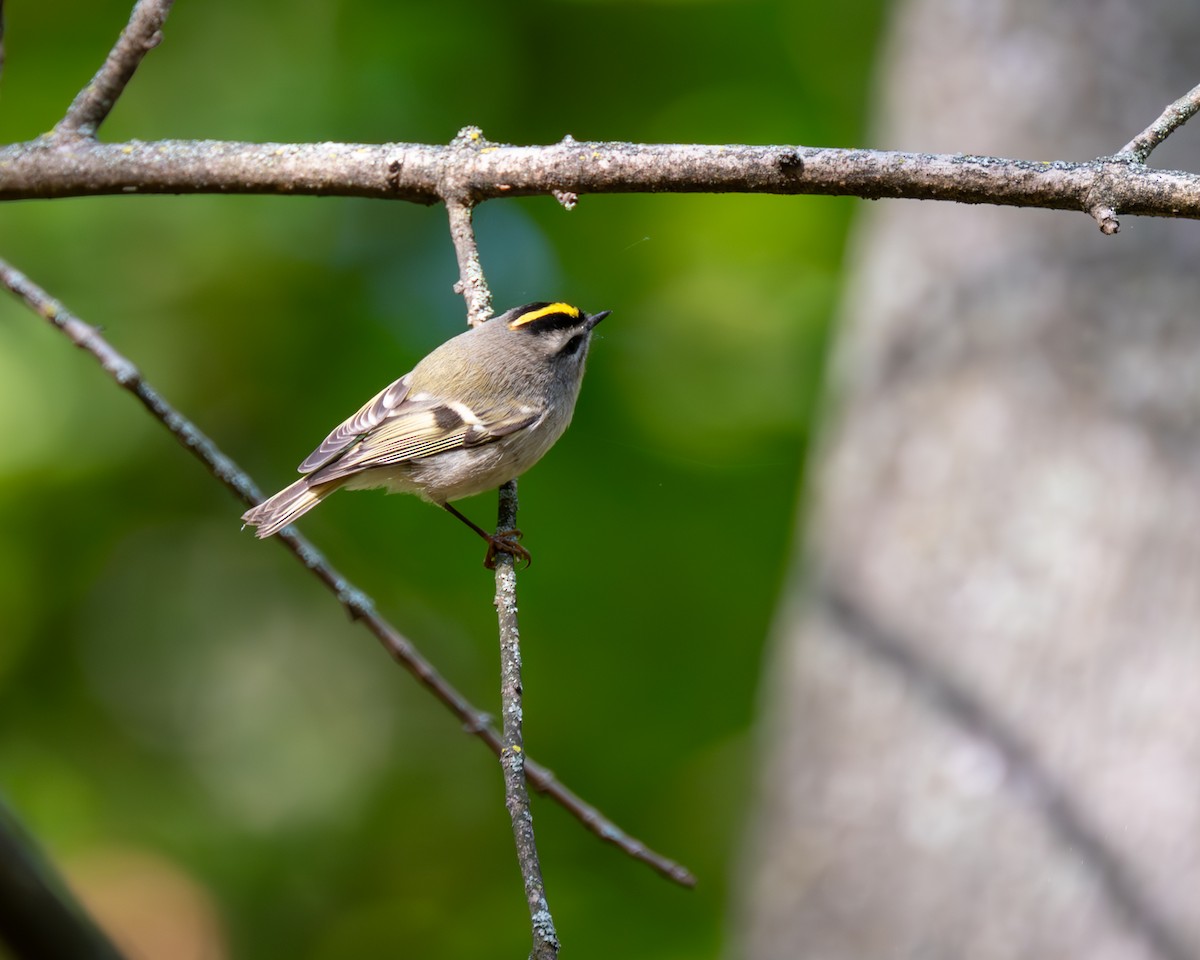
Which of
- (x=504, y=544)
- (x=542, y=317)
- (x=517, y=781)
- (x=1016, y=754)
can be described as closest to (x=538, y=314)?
(x=542, y=317)

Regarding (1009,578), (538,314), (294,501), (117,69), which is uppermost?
(1009,578)

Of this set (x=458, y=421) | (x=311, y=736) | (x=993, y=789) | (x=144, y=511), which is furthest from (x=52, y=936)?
(x=311, y=736)

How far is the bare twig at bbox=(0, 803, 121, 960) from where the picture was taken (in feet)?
3.62

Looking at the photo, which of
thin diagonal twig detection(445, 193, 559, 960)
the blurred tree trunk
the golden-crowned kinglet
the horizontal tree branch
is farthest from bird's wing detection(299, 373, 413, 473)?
the blurred tree trunk

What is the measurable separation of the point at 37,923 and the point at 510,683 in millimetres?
623

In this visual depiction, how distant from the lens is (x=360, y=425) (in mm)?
2951

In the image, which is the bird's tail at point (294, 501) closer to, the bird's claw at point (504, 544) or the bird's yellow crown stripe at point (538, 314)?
Result: the bird's claw at point (504, 544)

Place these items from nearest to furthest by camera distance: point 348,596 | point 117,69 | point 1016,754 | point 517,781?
point 517,781
point 348,596
point 117,69
point 1016,754

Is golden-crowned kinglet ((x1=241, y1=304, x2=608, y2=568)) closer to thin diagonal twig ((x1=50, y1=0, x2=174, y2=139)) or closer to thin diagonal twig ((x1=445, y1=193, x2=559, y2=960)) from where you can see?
thin diagonal twig ((x1=445, y1=193, x2=559, y2=960))

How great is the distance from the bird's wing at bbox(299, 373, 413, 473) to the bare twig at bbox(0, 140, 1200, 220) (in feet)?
2.74

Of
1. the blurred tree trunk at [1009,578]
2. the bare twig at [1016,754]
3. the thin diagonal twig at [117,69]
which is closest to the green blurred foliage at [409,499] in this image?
the blurred tree trunk at [1009,578]

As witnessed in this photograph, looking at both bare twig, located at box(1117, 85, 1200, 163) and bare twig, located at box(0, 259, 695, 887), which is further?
bare twig, located at box(0, 259, 695, 887)

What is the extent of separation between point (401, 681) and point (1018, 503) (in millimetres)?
2681

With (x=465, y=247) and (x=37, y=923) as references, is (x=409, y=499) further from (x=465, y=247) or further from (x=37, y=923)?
(x=37, y=923)
